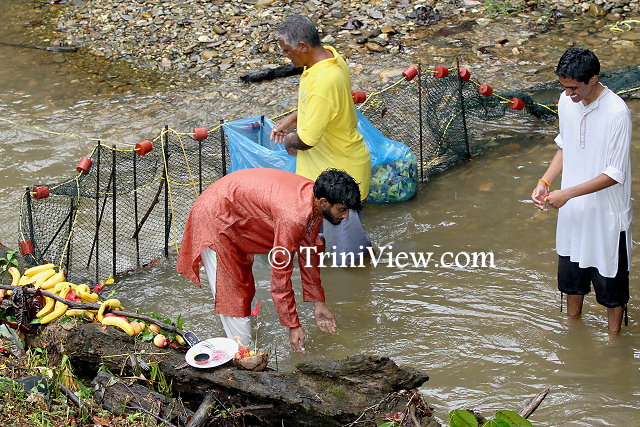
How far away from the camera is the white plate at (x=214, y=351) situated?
370 cm

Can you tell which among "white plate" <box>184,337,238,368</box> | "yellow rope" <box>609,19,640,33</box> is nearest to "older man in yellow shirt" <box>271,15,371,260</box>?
"white plate" <box>184,337,238,368</box>

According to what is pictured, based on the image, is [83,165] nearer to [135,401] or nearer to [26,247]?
[26,247]

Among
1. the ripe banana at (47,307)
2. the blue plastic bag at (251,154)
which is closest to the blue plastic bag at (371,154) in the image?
the blue plastic bag at (251,154)

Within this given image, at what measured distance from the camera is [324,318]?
4.54 meters

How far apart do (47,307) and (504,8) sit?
758 cm

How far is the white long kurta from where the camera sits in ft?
13.1

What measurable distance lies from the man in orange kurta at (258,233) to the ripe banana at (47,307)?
0.71 m

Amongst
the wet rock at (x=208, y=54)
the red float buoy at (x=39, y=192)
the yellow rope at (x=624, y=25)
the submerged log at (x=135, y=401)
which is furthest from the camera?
the wet rock at (x=208, y=54)

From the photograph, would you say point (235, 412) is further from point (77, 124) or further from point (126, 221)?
point (77, 124)

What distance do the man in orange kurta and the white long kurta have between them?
1.25 m

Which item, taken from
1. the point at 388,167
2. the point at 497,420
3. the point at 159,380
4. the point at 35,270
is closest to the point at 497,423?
the point at 497,420

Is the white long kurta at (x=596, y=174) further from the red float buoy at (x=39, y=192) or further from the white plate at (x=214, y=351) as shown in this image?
the red float buoy at (x=39, y=192)

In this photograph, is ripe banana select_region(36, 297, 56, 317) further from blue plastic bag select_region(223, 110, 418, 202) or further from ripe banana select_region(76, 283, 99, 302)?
blue plastic bag select_region(223, 110, 418, 202)

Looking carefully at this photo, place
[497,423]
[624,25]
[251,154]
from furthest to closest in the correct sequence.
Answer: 1. [624,25]
2. [251,154]
3. [497,423]
